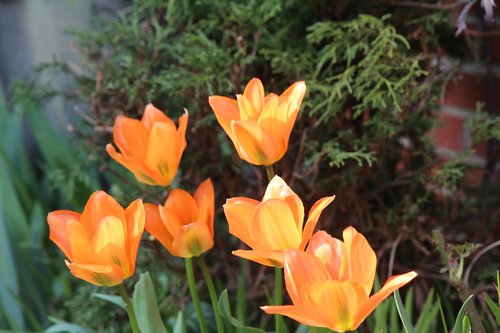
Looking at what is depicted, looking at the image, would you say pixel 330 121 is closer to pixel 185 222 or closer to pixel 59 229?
pixel 185 222

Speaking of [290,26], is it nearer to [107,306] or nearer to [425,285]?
[425,285]

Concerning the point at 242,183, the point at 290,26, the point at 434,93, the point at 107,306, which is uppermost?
the point at 290,26

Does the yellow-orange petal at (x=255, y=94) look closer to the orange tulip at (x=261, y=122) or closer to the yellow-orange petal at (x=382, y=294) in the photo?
the orange tulip at (x=261, y=122)

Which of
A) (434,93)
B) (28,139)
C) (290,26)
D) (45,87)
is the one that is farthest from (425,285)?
(28,139)

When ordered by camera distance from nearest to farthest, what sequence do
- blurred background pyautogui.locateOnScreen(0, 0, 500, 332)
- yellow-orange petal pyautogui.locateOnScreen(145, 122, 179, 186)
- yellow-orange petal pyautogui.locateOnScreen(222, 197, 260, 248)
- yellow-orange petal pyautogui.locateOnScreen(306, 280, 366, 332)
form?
yellow-orange petal pyautogui.locateOnScreen(306, 280, 366, 332), yellow-orange petal pyautogui.locateOnScreen(222, 197, 260, 248), yellow-orange petal pyautogui.locateOnScreen(145, 122, 179, 186), blurred background pyautogui.locateOnScreen(0, 0, 500, 332)

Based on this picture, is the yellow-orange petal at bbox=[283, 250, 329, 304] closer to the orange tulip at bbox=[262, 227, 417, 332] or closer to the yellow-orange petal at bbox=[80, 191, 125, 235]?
the orange tulip at bbox=[262, 227, 417, 332]

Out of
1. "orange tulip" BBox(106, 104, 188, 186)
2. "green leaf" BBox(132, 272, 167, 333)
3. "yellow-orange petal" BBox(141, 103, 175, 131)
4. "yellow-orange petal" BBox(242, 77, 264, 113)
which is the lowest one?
"green leaf" BBox(132, 272, 167, 333)

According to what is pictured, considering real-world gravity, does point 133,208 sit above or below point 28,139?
above

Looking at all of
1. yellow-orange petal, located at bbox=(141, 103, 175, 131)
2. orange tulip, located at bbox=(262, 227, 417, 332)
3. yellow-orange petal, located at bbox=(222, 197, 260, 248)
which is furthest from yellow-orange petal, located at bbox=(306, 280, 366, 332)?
yellow-orange petal, located at bbox=(141, 103, 175, 131)
